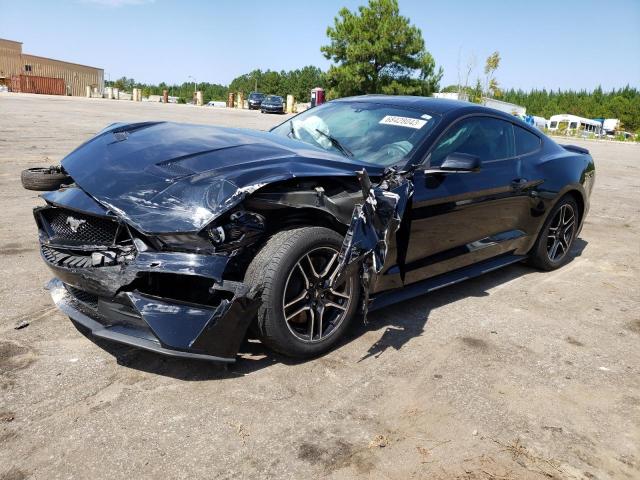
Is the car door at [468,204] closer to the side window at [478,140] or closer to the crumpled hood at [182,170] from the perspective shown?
the side window at [478,140]

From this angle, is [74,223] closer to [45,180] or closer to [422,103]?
[45,180]

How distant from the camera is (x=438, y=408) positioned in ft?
9.19

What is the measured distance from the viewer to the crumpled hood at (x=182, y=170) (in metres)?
2.68

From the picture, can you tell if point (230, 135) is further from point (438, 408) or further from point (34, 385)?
point (438, 408)

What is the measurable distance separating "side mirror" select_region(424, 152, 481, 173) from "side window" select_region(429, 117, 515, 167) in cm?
12

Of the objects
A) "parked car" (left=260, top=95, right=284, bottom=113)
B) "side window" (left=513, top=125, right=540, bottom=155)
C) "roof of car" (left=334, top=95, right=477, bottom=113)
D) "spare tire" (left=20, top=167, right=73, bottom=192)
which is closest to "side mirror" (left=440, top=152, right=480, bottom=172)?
"roof of car" (left=334, top=95, right=477, bottom=113)

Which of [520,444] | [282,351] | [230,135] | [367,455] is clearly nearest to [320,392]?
[282,351]

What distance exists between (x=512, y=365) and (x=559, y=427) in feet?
2.14

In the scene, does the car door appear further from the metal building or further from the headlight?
the metal building

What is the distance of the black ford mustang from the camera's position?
2.66 metres

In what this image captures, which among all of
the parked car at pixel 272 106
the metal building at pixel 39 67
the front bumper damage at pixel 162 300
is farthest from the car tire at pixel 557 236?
the metal building at pixel 39 67

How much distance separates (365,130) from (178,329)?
2.19 metres

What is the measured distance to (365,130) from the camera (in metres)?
4.05

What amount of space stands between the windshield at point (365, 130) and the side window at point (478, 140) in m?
0.17
